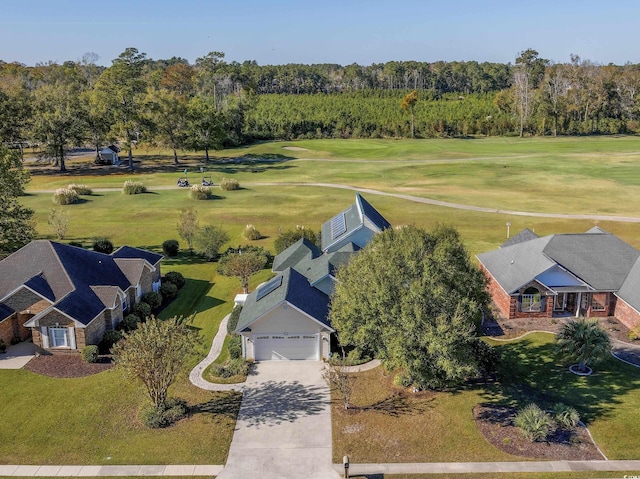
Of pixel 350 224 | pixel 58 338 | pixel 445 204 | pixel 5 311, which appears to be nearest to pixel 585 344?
pixel 350 224

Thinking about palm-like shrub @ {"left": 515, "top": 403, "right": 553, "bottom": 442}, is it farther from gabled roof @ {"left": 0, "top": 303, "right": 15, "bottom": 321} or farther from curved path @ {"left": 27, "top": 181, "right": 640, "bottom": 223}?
curved path @ {"left": 27, "top": 181, "right": 640, "bottom": 223}

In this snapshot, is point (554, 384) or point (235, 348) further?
point (235, 348)

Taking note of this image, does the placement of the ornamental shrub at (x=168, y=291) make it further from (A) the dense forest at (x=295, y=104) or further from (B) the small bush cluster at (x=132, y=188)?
(A) the dense forest at (x=295, y=104)

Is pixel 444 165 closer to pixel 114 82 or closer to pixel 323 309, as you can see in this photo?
pixel 114 82

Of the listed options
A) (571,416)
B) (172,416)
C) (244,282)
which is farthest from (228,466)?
(244,282)

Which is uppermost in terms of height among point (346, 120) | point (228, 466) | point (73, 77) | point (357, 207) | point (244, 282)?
point (73, 77)

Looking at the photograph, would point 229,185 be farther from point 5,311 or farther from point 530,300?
point 530,300

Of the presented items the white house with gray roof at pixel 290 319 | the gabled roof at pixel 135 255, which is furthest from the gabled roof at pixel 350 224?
the gabled roof at pixel 135 255
